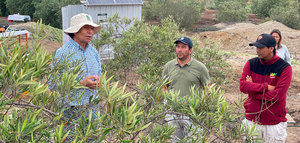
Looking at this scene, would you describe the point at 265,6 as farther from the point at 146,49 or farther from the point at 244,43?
the point at 146,49

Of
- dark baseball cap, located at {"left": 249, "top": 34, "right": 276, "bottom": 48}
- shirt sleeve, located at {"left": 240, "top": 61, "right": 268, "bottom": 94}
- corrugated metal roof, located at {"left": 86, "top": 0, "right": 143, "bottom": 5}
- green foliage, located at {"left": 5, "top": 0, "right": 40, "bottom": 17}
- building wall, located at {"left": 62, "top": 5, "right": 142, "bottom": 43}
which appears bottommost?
green foliage, located at {"left": 5, "top": 0, "right": 40, "bottom": 17}

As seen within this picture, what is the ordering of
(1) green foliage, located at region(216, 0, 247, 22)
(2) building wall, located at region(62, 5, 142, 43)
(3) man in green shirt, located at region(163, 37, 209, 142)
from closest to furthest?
(3) man in green shirt, located at region(163, 37, 209, 142)
(2) building wall, located at region(62, 5, 142, 43)
(1) green foliage, located at region(216, 0, 247, 22)

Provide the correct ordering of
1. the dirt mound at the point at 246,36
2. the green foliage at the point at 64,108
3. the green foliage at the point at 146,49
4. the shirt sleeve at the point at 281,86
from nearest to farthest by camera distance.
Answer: the green foliage at the point at 64,108 < the shirt sleeve at the point at 281,86 < the green foliage at the point at 146,49 < the dirt mound at the point at 246,36

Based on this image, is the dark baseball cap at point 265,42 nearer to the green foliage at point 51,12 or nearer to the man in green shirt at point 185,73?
the man in green shirt at point 185,73

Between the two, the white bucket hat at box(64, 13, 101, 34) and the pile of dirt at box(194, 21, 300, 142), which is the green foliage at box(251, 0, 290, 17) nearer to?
the pile of dirt at box(194, 21, 300, 142)

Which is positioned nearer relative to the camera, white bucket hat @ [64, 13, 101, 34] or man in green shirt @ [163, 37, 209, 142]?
white bucket hat @ [64, 13, 101, 34]

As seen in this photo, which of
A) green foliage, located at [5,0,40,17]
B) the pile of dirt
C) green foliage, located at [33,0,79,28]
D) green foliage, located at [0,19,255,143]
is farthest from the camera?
green foliage, located at [5,0,40,17]

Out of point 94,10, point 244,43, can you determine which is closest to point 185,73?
point 94,10

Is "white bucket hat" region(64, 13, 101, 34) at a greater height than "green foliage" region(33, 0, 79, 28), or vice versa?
"white bucket hat" region(64, 13, 101, 34)

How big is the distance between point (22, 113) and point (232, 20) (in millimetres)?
24910

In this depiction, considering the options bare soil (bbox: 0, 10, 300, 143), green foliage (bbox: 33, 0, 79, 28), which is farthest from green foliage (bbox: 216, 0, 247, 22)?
green foliage (bbox: 33, 0, 79, 28)

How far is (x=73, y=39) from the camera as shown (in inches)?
126

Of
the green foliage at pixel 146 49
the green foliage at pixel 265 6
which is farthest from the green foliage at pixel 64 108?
the green foliage at pixel 265 6

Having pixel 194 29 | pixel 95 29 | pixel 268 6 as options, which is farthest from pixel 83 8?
pixel 268 6
